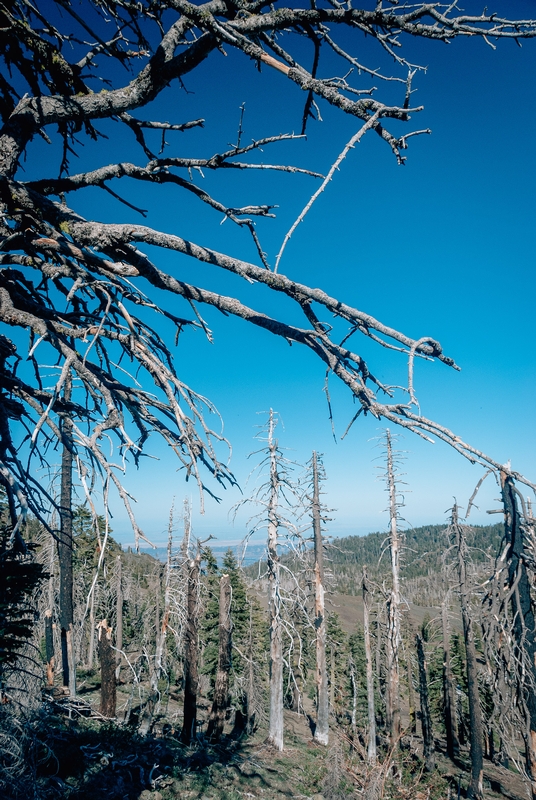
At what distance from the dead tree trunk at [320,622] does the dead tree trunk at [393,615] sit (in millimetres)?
3106

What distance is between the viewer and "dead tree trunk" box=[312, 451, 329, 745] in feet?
62.0

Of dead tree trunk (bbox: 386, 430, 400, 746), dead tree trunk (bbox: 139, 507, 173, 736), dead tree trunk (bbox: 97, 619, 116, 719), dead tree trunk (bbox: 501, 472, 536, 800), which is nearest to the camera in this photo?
dead tree trunk (bbox: 501, 472, 536, 800)

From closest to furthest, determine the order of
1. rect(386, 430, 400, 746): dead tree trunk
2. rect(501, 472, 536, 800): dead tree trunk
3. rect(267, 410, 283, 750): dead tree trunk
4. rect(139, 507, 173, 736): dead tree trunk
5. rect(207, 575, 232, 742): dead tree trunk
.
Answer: rect(501, 472, 536, 800): dead tree trunk, rect(139, 507, 173, 736): dead tree trunk, rect(267, 410, 283, 750): dead tree trunk, rect(207, 575, 232, 742): dead tree trunk, rect(386, 430, 400, 746): dead tree trunk

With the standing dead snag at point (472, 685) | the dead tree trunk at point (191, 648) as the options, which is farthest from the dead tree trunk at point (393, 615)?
the dead tree trunk at point (191, 648)

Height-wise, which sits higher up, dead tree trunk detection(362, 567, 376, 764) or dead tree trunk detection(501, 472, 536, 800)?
dead tree trunk detection(501, 472, 536, 800)

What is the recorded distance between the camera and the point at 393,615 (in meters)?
19.2

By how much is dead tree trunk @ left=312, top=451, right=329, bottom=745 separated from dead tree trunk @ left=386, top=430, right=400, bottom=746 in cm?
311

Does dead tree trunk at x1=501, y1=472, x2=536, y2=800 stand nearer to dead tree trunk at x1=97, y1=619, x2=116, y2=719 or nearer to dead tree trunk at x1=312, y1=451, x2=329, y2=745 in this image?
dead tree trunk at x1=97, y1=619, x2=116, y2=719

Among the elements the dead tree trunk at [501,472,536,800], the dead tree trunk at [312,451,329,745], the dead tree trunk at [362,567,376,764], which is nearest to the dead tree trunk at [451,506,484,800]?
the dead tree trunk at [362,567,376,764]

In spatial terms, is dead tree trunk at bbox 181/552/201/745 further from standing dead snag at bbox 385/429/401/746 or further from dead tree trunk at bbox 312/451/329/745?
standing dead snag at bbox 385/429/401/746

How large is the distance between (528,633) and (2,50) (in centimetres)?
571

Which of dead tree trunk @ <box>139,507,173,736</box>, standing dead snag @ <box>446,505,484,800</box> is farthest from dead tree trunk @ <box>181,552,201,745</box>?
standing dead snag @ <box>446,505,484,800</box>

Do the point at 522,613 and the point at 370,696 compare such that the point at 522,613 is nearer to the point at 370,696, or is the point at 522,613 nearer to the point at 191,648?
the point at 191,648

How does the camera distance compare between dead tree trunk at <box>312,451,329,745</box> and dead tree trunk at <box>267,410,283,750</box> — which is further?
dead tree trunk at <box>312,451,329,745</box>
